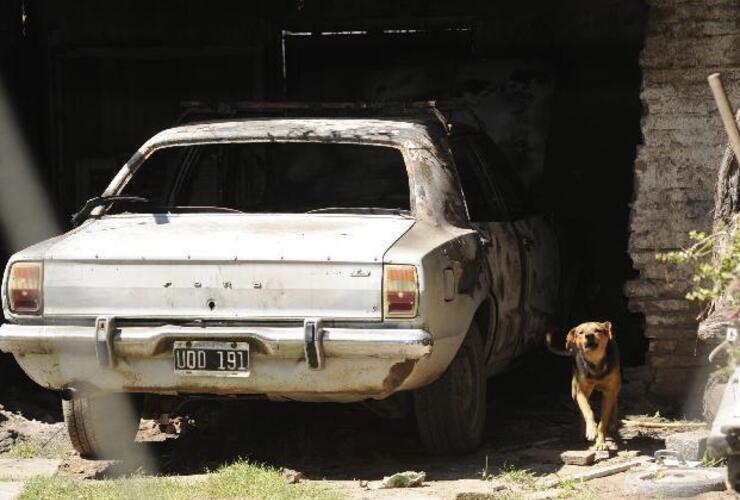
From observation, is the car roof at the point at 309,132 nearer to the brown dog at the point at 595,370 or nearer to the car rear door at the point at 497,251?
the car rear door at the point at 497,251

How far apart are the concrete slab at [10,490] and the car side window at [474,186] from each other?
2824 millimetres

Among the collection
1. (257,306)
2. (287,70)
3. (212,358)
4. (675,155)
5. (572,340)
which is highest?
(287,70)

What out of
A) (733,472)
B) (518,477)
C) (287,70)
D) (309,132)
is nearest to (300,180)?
(309,132)

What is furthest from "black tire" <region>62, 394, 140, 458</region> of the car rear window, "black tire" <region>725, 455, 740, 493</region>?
"black tire" <region>725, 455, 740, 493</region>

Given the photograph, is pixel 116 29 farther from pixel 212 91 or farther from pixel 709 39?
pixel 709 39

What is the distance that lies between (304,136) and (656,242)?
234 cm

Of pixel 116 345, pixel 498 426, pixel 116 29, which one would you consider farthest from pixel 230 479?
pixel 116 29

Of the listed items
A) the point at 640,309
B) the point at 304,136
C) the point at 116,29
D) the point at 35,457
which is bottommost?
the point at 35,457

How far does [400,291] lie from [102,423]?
1856mm

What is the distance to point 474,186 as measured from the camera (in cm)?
879

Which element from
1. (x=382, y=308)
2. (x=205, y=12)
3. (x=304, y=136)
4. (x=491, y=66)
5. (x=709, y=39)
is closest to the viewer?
(x=382, y=308)

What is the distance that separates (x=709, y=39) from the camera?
353 inches

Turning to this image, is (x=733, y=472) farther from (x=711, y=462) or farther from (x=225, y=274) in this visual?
(x=225, y=274)

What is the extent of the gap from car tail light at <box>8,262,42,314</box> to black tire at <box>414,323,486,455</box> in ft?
6.16
